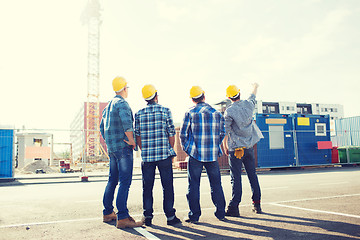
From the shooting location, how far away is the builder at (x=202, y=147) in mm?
4207

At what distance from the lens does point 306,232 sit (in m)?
3.37

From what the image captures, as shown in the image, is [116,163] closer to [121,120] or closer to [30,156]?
[121,120]

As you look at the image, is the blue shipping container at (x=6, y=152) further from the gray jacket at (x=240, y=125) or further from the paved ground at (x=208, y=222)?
the gray jacket at (x=240, y=125)

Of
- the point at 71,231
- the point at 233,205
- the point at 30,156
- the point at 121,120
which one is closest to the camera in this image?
the point at 71,231

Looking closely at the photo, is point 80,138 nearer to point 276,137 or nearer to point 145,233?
point 276,137

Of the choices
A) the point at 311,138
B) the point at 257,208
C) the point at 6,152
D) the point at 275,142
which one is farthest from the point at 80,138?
the point at 311,138

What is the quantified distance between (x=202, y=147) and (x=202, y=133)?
20cm

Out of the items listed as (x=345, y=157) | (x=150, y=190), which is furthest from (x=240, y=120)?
(x=345, y=157)

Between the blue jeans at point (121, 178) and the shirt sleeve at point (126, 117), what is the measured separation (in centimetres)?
29

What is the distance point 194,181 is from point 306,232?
1.54 m

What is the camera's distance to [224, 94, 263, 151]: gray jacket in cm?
465

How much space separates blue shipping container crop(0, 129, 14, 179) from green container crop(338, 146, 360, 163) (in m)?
18.4

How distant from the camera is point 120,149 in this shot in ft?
13.2

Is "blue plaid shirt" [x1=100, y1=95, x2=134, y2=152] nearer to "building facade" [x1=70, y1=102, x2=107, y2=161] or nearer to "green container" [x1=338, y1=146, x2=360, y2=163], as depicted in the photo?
"building facade" [x1=70, y1=102, x2=107, y2=161]
